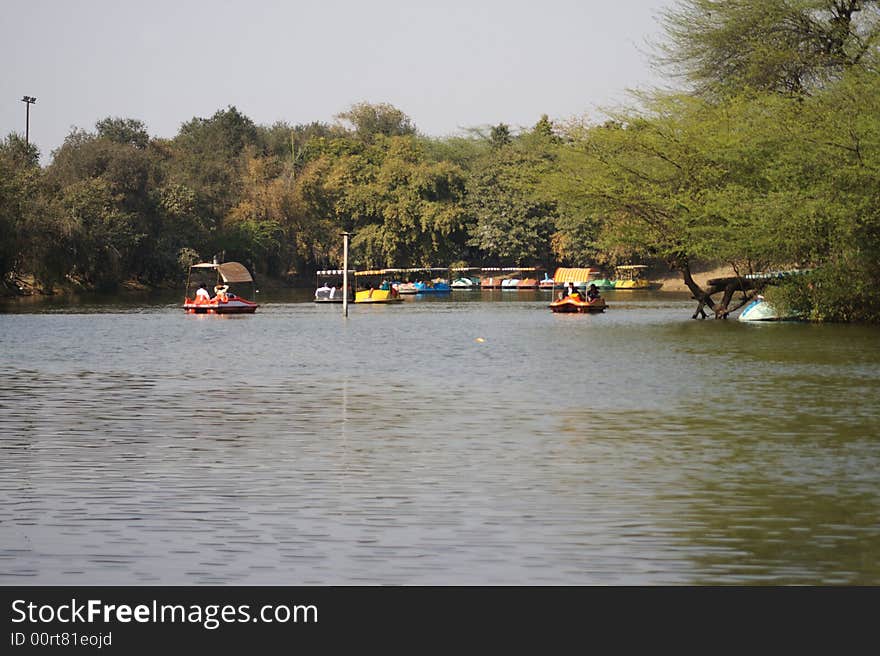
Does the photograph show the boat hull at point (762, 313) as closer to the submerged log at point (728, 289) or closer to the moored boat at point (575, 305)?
the submerged log at point (728, 289)

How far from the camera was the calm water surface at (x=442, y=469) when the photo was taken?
1143 centimetres

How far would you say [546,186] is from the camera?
6197 cm

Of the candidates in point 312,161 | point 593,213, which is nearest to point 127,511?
point 593,213

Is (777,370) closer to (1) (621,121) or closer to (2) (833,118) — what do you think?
(2) (833,118)

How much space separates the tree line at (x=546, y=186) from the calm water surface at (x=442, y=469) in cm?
1488

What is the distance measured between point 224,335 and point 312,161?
305ft

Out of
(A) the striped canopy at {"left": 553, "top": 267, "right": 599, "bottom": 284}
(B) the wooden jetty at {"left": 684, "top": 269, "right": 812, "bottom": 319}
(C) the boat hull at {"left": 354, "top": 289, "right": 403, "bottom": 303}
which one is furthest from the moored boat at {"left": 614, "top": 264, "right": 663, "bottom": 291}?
(B) the wooden jetty at {"left": 684, "top": 269, "right": 812, "bottom": 319}

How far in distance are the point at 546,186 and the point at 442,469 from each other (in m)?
46.4

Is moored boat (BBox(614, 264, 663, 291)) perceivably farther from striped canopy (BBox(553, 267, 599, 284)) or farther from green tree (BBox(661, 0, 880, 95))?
green tree (BBox(661, 0, 880, 95))

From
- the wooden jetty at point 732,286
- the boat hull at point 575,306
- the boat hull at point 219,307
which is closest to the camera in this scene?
the wooden jetty at point 732,286

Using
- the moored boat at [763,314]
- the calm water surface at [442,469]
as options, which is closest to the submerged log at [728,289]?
the moored boat at [763,314]

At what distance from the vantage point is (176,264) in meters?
108

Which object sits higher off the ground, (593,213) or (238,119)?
(238,119)
